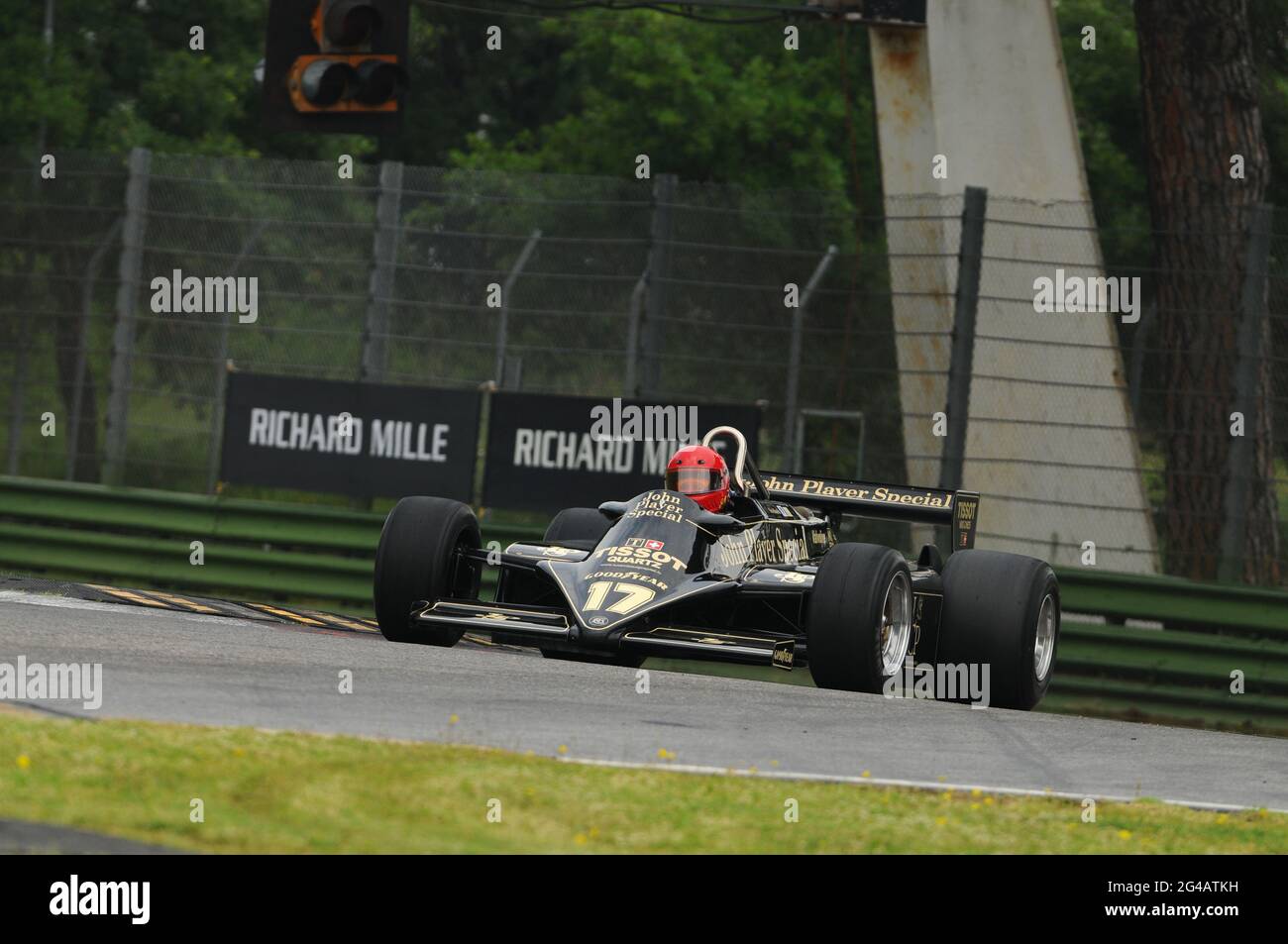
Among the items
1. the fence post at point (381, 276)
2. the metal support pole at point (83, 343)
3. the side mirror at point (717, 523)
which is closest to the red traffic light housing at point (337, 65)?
the fence post at point (381, 276)

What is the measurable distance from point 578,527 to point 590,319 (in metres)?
2.65

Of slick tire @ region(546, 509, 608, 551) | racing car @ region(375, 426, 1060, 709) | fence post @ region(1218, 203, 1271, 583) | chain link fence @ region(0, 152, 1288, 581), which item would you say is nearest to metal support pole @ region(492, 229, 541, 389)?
chain link fence @ region(0, 152, 1288, 581)

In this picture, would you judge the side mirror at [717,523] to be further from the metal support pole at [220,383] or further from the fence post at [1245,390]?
the metal support pole at [220,383]

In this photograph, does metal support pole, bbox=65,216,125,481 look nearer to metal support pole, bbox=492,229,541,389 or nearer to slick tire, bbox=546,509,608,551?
metal support pole, bbox=492,229,541,389

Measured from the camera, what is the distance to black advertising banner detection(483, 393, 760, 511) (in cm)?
1385

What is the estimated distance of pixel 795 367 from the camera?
1377 centimetres

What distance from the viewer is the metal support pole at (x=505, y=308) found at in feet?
47.1

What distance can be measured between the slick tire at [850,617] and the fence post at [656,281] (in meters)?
4.24

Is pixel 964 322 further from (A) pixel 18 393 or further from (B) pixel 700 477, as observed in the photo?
(A) pixel 18 393

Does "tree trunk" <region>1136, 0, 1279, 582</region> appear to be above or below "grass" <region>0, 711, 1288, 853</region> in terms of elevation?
above

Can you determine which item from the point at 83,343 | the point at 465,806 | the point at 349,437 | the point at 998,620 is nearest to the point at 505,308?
the point at 349,437

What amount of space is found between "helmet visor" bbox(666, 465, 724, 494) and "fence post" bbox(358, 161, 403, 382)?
4276 mm
